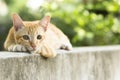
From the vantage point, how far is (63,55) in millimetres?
4656

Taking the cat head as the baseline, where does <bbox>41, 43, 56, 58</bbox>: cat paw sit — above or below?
below

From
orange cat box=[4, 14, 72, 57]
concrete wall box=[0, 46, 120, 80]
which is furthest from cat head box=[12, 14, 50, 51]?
concrete wall box=[0, 46, 120, 80]

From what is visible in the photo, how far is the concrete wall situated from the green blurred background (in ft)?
4.60

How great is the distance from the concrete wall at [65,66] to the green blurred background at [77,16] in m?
1.40

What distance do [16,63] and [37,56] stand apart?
26cm

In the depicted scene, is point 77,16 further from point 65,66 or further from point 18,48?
point 18,48

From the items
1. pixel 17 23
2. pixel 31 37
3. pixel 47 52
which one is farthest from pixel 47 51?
pixel 17 23

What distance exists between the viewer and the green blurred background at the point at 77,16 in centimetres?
727

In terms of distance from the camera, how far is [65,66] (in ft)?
15.4

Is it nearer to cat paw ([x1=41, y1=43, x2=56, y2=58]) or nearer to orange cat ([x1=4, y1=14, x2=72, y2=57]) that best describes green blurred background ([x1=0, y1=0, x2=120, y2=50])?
orange cat ([x1=4, y1=14, x2=72, y2=57])

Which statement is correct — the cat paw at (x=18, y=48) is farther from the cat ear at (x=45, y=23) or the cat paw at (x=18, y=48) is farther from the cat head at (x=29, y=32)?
the cat ear at (x=45, y=23)

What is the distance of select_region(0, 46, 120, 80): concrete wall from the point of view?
414 cm

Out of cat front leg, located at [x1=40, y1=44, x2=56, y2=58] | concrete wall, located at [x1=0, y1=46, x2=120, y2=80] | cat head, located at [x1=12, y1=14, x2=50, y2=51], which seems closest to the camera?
concrete wall, located at [x1=0, y1=46, x2=120, y2=80]

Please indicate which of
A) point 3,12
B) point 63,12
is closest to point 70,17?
point 63,12
